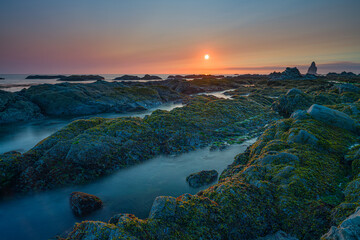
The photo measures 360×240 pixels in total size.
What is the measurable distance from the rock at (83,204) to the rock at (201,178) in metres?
5.99

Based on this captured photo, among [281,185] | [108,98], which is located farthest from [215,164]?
[108,98]

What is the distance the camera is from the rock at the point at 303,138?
1113 centimetres

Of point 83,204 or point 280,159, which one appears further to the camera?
point 83,204

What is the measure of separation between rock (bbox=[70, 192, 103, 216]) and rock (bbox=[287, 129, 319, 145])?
506 inches

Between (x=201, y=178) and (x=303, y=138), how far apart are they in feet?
23.7

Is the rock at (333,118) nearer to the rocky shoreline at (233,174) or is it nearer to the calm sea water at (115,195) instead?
the rocky shoreline at (233,174)

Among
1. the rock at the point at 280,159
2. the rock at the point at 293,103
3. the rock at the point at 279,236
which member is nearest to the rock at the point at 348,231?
the rock at the point at 279,236

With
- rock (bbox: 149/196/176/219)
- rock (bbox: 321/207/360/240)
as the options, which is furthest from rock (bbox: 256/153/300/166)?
rock (bbox: 149/196/176/219)

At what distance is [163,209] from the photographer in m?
6.37

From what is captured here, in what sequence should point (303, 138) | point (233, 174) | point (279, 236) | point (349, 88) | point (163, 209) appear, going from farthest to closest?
point (349, 88) < point (303, 138) < point (233, 174) < point (163, 209) < point (279, 236)

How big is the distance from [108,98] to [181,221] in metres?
44.8

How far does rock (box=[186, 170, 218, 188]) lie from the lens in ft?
40.2

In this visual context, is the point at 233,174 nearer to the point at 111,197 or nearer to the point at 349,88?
the point at 111,197

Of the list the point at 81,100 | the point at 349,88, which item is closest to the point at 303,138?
the point at 349,88
